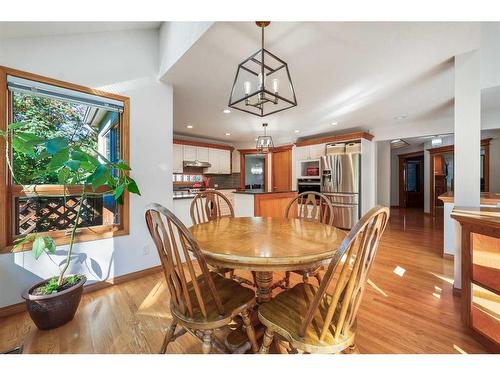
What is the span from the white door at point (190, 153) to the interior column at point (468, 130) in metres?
4.85

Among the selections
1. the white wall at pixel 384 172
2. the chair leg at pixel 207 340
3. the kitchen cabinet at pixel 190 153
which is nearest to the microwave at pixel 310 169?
the kitchen cabinet at pixel 190 153

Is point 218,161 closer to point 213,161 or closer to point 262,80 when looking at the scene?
point 213,161

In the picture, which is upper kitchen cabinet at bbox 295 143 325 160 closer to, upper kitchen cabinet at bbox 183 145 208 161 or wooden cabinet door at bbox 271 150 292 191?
wooden cabinet door at bbox 271 150 292 191

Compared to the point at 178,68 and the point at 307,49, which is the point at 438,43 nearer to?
the point at 307,49

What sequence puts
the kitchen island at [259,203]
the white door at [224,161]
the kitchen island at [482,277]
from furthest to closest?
the white door at [224,161] → the kitchen island at [259,203] → the kitchen island at [482,277]

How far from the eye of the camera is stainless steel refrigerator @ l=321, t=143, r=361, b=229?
14.2ft

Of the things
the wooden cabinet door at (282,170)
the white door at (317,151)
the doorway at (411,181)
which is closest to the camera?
the white door at (317,151)

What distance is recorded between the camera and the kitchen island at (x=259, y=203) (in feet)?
11.4

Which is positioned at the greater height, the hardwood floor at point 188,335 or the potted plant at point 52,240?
the potted plant at point 52,240

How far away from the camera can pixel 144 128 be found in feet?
7.80

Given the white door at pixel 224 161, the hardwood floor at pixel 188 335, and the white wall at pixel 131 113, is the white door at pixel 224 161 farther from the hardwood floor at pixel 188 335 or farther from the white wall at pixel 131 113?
the hardwood floor at pixel 188 335

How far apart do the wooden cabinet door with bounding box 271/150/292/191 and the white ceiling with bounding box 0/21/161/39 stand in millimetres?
4217

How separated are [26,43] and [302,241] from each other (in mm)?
2684

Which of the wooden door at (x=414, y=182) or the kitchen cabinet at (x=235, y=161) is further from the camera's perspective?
the wooden door at (x=414, y=182)
